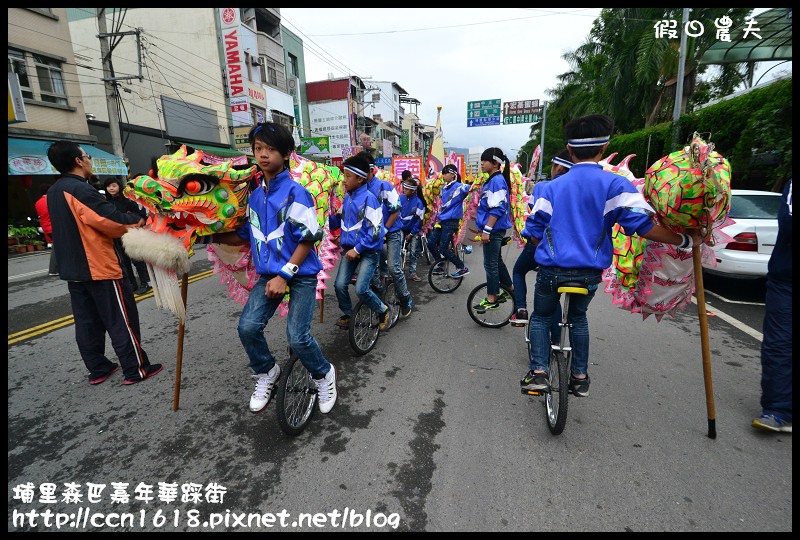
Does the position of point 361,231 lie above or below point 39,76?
below

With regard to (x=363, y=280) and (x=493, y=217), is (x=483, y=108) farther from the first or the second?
(x=363, y=280)

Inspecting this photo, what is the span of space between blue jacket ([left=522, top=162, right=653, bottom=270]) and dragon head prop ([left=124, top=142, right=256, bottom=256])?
2184mm

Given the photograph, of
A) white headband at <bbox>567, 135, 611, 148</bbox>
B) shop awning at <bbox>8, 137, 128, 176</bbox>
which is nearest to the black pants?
white headband at <bbox>567, 135, 611, 148</bbox>

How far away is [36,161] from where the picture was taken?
1221 cm

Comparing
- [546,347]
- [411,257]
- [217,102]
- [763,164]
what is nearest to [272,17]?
[217,102]

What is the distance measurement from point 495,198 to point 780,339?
2826 mm

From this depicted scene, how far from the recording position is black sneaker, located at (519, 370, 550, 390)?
8.80ft

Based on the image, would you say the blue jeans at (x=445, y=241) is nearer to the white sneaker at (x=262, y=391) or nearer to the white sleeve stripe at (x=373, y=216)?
the white sleeve stripe at (x=373, y=216)

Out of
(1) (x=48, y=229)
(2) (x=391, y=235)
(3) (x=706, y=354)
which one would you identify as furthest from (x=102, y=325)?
(3) (x=706, y=354)

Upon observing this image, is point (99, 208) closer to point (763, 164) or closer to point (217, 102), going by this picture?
point (763, 164)

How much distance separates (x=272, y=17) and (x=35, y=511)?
95.3ft

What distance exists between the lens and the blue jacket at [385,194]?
4.25 meters

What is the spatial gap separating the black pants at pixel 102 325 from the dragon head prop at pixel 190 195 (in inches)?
52.3

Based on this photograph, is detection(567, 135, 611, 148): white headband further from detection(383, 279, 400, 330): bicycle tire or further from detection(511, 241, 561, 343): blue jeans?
detection(383, 279, 400, 330): bicycle tire
